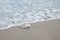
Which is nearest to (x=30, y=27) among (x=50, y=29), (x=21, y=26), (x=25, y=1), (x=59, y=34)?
(x=21, y=26)

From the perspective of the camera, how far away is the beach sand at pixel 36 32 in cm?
107

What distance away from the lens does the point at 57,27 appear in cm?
121

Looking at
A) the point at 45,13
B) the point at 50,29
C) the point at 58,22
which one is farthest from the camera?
the point at 45,13

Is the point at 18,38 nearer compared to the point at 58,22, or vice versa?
the point at 18,38

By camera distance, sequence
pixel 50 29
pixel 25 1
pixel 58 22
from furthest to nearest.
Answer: pixel 25 1 < pixel 58 22 < pixel 50 29

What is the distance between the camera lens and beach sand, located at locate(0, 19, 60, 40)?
107 cm

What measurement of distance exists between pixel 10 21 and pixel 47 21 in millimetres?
465

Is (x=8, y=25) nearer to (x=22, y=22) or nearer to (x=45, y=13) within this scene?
(x=22, y=22)

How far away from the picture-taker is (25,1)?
2.14 meters

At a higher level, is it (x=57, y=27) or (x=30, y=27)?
(x=30, y=27)

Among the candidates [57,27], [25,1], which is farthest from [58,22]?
[25,1]

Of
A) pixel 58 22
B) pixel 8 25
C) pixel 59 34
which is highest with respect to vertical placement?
Result: pixel 8 25

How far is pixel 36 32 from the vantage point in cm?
114

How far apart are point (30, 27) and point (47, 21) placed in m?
0.25
